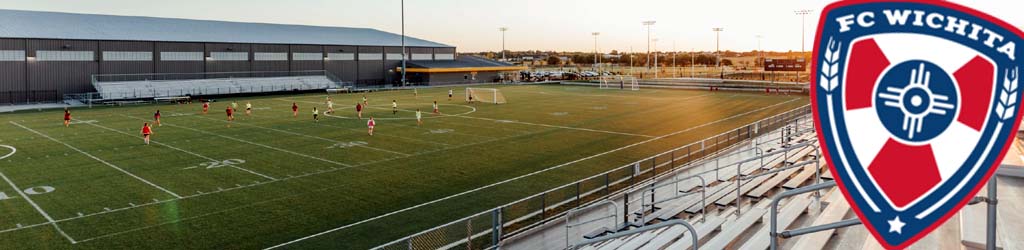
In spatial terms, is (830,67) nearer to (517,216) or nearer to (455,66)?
(517,216)

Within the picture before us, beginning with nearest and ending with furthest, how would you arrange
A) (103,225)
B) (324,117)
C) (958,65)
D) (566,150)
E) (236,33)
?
(958,65) < (103,225) < (566,150) < (324,117) < (236,33)

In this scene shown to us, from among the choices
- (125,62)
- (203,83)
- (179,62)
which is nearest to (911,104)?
(203,83)

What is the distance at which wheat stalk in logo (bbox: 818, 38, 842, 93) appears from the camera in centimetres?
276

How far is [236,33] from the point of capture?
243 feet

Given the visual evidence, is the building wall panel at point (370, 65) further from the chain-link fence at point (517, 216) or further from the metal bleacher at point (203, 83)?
the chain-link fence at point (517, 216)

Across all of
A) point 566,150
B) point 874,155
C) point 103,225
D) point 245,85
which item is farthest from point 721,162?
point 245,85

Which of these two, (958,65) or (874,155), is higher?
(958,65)

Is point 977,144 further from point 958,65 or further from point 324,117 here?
point 324,117

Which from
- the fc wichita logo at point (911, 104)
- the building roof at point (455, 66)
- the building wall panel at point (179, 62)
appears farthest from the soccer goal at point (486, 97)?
the fc wichita logo at point (911, 104)

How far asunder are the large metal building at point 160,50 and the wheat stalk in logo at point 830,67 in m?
63.6

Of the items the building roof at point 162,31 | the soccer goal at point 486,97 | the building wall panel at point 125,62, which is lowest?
the soccer goal at point 486,97

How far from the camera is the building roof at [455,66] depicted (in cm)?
8294

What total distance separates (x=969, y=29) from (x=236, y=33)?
79082mm

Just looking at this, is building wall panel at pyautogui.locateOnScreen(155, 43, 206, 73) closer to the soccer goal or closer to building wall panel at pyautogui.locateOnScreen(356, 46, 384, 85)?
building wall panel at pyautogui.locateOnScreen(356, 46, 384, 85)
